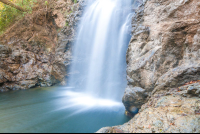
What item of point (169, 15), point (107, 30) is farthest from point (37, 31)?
point (169, 15)

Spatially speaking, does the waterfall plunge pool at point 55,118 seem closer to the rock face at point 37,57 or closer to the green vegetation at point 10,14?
the rock face at point 37,57

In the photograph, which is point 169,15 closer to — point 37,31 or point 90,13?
point 90,13

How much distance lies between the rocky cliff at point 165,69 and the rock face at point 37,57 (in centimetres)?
922

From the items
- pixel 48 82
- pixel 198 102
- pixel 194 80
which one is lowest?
pixel 48 82

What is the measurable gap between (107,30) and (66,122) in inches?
353

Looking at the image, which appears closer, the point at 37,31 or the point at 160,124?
the point at 160,124

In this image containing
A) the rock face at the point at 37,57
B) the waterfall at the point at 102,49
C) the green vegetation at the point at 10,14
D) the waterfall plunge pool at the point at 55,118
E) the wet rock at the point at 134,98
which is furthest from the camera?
the green vegetation at the point at 10,14

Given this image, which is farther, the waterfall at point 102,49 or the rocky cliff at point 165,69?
the waterfall at point 102,49

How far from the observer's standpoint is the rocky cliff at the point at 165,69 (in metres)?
2.63

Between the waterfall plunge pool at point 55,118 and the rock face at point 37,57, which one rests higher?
the rock face at point 37,57

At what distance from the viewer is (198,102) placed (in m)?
2.89

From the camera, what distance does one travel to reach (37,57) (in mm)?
12945

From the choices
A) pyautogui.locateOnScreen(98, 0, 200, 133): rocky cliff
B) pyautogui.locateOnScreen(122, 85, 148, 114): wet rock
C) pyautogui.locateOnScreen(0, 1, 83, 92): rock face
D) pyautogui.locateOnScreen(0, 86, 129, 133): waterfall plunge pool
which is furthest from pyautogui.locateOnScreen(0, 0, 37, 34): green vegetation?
pyautogui.locateOnScreen(122, 85, 148, 114): wet rock

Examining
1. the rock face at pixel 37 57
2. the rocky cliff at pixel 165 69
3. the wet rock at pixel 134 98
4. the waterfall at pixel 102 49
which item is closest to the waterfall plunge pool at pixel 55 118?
the wet rock at pixel 134 98
